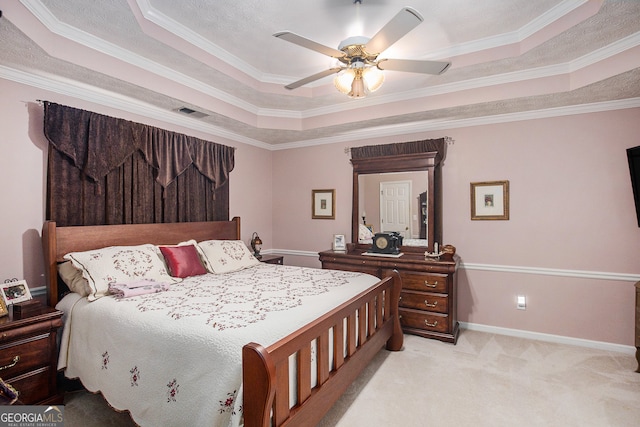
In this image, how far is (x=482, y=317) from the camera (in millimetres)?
3596

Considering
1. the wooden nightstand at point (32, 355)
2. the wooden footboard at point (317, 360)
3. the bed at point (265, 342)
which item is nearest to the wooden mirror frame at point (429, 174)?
the bed at point (265, 342)

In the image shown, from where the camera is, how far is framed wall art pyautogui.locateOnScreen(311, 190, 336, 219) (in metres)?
4.51

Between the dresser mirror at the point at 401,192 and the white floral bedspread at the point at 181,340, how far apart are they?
149cm

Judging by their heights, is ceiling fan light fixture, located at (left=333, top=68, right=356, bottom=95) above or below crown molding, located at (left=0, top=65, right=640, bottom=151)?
below

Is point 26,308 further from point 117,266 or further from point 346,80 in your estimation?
point 346,80

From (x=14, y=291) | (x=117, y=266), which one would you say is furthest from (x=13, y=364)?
(x=117, y=266)

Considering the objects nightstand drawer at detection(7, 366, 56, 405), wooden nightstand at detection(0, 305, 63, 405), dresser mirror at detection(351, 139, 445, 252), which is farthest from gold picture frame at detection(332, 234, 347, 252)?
nightstand drawer at detection(7, 366, 56, 405)

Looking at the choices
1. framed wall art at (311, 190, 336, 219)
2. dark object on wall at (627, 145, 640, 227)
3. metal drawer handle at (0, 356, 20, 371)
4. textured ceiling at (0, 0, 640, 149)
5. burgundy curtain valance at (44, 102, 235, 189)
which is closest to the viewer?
metal drawer handle at (0, 356, 20, 371)

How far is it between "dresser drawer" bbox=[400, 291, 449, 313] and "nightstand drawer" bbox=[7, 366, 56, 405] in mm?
3015

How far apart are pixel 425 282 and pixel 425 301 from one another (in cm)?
20

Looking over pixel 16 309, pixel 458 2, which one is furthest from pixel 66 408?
pixel 458 2

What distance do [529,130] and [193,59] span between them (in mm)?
3358

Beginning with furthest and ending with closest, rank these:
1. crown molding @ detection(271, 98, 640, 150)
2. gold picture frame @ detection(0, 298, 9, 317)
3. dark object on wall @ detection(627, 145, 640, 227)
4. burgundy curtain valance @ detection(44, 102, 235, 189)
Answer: crown molding @ detection(271, 98, 640, 150), dark object on wall @ detection(627, 145, 640, 227), burgundy curtain valance @ detection(44, 102, 235, 189), gold picture frame @ detection(0, 298, 9, 317)

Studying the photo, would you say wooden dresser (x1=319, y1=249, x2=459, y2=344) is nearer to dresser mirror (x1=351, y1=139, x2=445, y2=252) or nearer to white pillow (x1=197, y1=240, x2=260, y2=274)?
dresser mirror (x1=351, y1=139, x2=445, y2=252)
